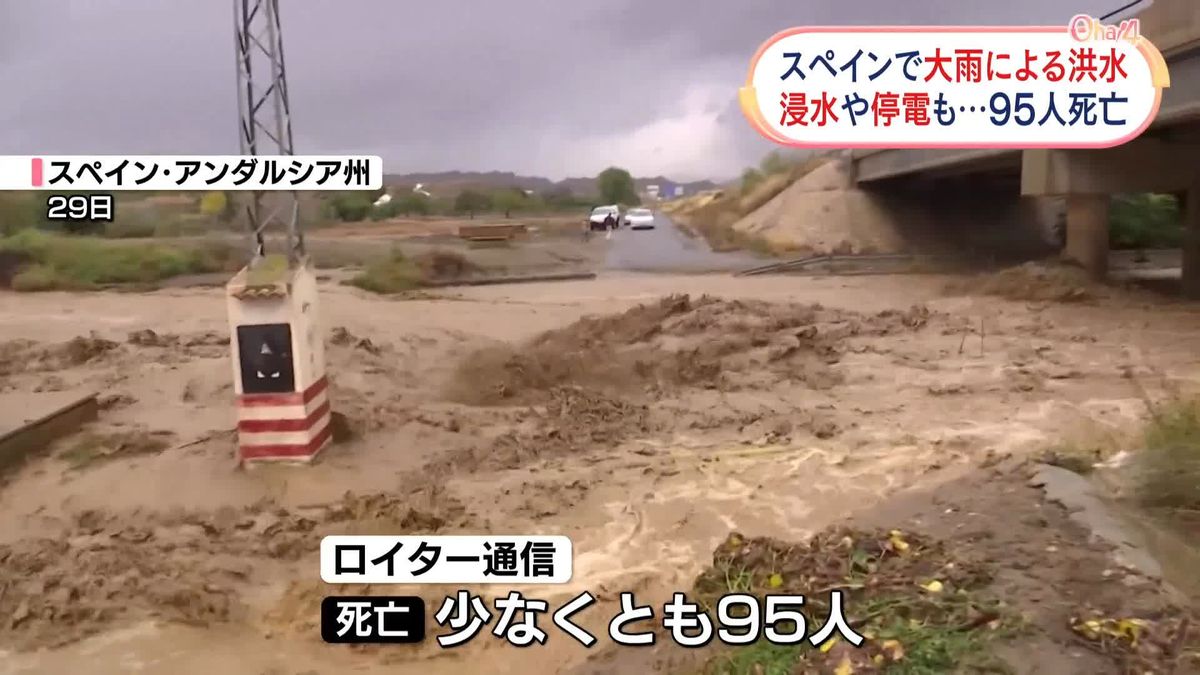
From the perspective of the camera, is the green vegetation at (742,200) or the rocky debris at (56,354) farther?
the rocky debris at (56,354)

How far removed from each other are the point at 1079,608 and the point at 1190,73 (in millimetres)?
4480

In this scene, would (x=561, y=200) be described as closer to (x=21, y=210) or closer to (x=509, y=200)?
(x=509, y=200)

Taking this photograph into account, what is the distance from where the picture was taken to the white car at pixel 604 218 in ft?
14.8

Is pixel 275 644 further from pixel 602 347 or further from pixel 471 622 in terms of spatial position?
pixel 602 347

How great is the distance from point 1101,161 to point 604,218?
5.01 m

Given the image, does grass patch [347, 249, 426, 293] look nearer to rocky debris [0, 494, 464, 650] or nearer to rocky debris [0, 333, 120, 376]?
rocky debris [0, 333, 120, 376]

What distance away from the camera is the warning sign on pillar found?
4.82 m

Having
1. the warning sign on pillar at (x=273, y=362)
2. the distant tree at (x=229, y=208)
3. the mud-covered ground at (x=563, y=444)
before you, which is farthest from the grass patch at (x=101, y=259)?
the mud-covered ground at (x=563, y=444)

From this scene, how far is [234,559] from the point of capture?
4.15m

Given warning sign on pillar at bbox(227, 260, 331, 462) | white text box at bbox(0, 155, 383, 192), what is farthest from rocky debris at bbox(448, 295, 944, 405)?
white text box at bbox(0, 155, 383, 192)

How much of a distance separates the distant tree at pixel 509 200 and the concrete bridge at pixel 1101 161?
1.98 meters

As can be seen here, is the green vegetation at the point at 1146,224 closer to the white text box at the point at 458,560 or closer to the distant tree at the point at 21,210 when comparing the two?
the white text box at the point at 458,560

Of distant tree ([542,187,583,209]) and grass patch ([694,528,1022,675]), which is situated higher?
distant tree ([542,187,583,209])
